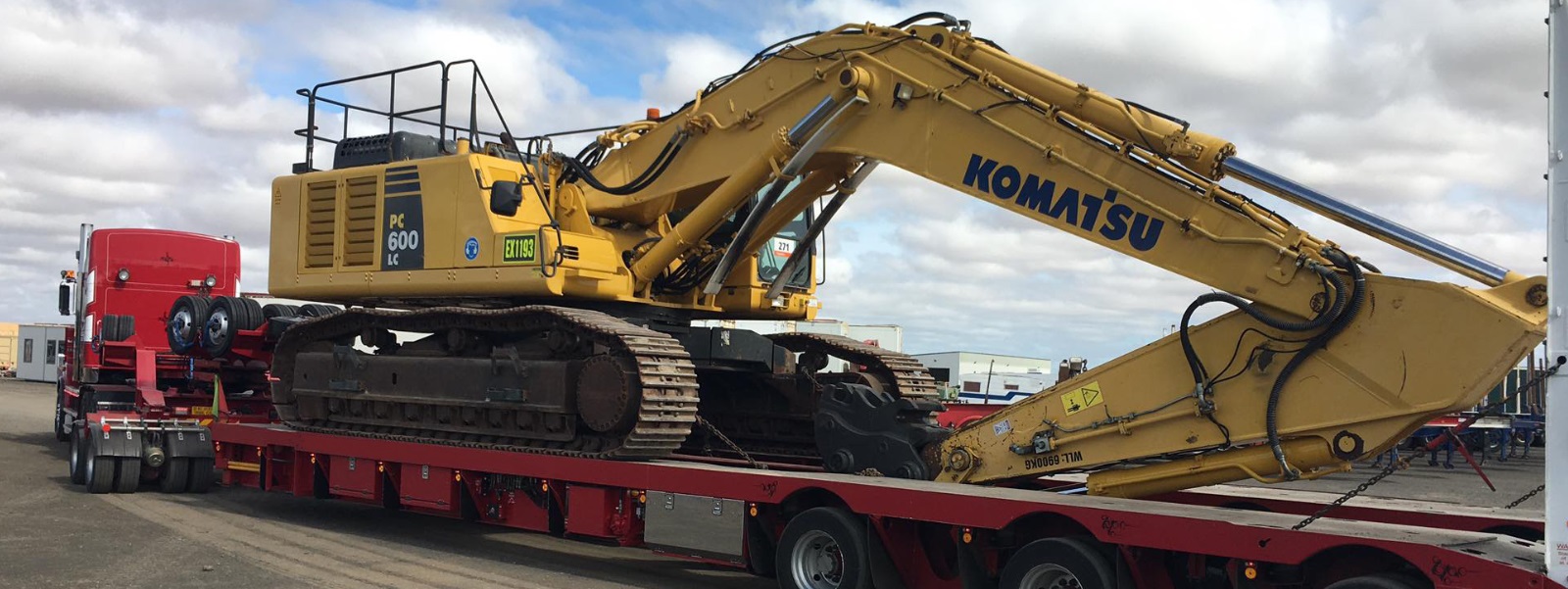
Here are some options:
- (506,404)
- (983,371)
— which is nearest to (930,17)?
(506,404)

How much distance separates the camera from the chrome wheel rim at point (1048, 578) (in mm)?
7355

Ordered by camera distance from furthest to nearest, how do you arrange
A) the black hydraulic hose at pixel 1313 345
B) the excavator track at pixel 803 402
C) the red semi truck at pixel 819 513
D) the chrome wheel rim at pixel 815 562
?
the excavator track at pixel 803 402, the chrome wheel rim at pixel 815 562, the black hydraulic hose at pixel 1313 345, the red semi truck at pixel 819 513

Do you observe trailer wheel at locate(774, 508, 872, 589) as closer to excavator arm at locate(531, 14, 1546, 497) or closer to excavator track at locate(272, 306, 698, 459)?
excavator arm at locate(531, 14, 1546, 497)

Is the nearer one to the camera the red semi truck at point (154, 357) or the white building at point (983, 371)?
the red semi truck at point (154, 357)

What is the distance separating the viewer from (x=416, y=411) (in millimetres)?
11984

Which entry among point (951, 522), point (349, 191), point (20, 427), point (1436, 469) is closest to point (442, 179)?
point (349, 191)

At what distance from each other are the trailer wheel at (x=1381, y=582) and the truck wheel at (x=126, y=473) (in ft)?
43.9

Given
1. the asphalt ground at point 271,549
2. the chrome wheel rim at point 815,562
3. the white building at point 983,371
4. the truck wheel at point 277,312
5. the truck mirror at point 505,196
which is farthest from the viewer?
the white building at point 983,371

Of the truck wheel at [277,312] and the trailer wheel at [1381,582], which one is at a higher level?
the truck wheel at [277,312]

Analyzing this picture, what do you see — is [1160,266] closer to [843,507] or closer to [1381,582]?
[1381,582]

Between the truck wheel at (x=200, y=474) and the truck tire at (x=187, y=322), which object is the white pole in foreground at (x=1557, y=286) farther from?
the truck tire at (x=187, y=322)

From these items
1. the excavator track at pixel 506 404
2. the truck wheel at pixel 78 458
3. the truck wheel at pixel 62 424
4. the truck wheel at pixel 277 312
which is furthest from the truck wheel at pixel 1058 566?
the truck wheel at pixel 62 424

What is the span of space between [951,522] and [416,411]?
20.2 feet

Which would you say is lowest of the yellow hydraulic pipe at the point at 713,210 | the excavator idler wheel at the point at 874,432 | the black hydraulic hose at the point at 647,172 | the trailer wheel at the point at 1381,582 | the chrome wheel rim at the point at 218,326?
the trailer wheel at the point at 1381,582
